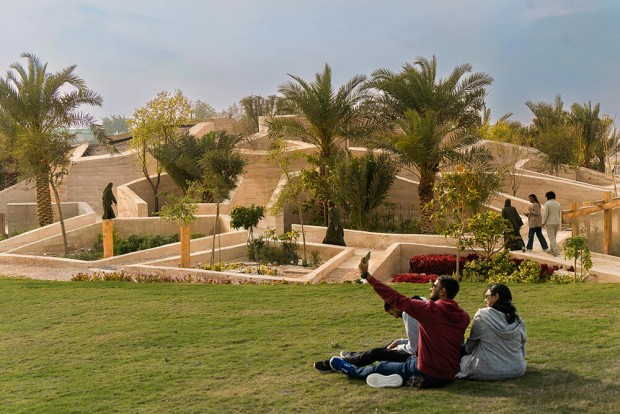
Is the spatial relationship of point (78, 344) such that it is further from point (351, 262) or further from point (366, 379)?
point (351, 262)

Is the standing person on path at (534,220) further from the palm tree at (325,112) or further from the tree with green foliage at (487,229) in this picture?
the palm tree at (325,112)

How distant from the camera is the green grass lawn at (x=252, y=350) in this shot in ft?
22.4

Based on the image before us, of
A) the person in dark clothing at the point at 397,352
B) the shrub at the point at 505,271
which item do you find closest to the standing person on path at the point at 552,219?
the shrub at the point at 505,271

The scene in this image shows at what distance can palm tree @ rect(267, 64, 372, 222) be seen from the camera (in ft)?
80.4

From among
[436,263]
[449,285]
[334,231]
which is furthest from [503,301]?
[334,231]

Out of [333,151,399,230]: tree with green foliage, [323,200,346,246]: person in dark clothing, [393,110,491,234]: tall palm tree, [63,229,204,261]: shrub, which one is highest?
[393,110,491,234]: tall palm tree

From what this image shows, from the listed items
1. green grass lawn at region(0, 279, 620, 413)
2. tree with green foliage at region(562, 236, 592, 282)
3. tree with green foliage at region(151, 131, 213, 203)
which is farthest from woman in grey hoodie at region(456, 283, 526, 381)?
tree with green foliage at region(151, 131, 213, 203)

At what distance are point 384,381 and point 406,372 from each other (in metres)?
0.22

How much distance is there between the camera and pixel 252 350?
8.89 meters

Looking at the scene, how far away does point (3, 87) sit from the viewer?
24609 mm

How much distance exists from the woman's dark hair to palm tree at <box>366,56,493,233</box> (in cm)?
1524

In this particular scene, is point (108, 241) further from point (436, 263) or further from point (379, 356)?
point (379, 356)

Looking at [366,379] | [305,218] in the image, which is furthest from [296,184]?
[366,379]

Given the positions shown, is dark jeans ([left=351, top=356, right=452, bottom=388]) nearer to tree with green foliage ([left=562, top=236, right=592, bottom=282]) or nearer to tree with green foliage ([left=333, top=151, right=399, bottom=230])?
tree with green foliage ([left=562, top=236, right=592, bottom=282])
